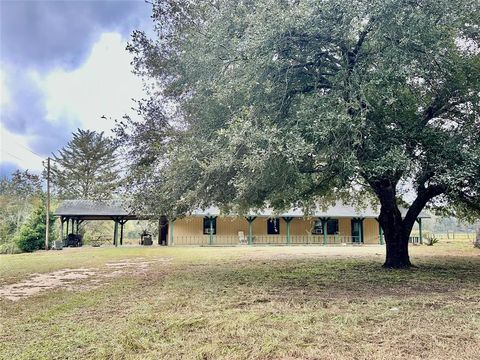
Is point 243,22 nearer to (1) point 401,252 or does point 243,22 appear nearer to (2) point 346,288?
(2) point 346,288

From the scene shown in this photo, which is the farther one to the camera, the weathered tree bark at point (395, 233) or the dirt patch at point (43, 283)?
the weathered tree bark at point (395, 233)

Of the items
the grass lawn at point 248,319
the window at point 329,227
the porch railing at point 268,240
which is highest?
the window at point 329,227

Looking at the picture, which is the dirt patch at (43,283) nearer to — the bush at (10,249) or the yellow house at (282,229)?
the bush at (10,249)

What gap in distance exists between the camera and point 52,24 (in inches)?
283

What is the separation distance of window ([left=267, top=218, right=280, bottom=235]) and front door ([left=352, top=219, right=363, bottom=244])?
6137 mm

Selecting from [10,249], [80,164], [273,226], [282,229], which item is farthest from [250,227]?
[80,164]

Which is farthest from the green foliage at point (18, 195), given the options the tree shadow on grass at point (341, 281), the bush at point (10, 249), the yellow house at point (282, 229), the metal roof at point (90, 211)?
the tree shadow on grass at point (341, 281)

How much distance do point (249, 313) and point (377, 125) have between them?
207 inches

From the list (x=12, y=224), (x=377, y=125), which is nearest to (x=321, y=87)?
(x=377, y=125)

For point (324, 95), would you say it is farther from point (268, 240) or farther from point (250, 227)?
point (268, 240)

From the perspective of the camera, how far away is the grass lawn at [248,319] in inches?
162

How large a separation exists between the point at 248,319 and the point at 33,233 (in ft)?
76.0

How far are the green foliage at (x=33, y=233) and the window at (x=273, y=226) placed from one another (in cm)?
1600

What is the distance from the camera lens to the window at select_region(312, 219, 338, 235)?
101ft
